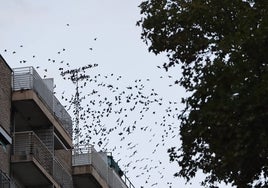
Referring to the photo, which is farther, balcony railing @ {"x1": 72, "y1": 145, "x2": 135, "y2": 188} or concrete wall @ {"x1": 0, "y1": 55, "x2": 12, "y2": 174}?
balcony railing @ {"x1": 72, "y1": 145, "x2": 135, "y2": 188}

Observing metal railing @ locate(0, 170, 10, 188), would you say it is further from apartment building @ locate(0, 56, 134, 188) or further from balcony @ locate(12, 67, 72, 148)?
balcony @ locate(12, 67, 72, 148)

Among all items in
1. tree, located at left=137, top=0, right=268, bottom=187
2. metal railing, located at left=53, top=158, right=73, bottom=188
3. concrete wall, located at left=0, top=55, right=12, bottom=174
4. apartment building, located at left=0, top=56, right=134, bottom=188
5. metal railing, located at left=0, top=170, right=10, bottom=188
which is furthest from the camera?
metal railing, located at left=53, top=158, right=73, bottom=188

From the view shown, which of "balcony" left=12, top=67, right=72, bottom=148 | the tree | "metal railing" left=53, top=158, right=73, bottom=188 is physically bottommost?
the tree

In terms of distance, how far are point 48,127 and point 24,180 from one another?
9.12 feet

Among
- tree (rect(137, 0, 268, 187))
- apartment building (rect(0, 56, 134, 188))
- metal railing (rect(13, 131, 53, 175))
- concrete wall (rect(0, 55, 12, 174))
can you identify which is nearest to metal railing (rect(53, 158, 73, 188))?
apartment building (rect(0, 56, 134, 188))

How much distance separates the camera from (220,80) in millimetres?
26547

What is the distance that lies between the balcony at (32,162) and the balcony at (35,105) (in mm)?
1136

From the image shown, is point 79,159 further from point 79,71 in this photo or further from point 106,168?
point 79,71

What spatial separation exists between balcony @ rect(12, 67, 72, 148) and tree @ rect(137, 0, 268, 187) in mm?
10154

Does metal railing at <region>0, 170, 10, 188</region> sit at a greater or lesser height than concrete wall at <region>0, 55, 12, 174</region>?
Result: lesser

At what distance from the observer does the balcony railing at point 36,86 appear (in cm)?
3816

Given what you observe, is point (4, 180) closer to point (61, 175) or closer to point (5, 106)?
point (5, 106)

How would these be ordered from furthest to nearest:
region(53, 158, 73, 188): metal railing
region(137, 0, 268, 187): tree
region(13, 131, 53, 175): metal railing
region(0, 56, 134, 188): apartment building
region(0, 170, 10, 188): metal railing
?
1. region(53, 158, 73, 188): metal railing
2. region(13, 131, 53, 175): metal railing
3. region(0, 56, 134, 188): apartment building
4. region(0, 170, 10, 188): metal railing
5. region(137, 0, 268, 187): tree

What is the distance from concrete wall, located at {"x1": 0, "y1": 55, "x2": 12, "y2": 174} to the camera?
36.3 m
